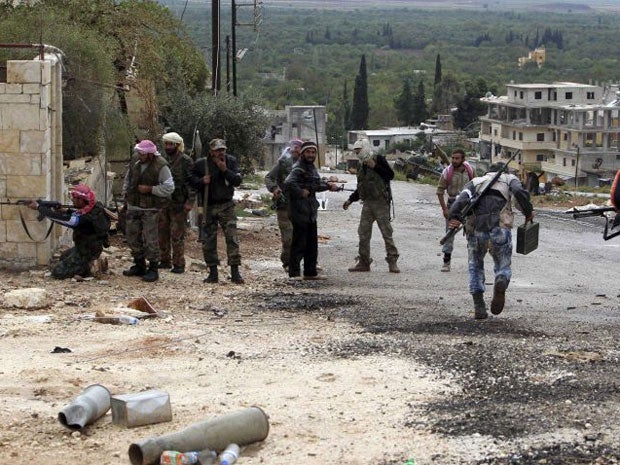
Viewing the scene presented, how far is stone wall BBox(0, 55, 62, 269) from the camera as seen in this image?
12656mm

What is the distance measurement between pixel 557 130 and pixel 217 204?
79052mm

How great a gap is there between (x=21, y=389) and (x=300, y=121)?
1873 inches

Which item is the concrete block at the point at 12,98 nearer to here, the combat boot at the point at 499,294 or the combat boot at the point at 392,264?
the combat boot at the point at 392,264

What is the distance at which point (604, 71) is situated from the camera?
16088cm

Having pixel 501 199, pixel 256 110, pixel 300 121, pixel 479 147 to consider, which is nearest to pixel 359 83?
pixel 479 147

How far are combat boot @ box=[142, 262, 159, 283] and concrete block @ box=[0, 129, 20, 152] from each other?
6.09 ft

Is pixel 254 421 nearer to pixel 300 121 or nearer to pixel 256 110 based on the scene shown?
pixel 256 110

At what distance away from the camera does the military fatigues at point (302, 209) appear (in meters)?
13.7

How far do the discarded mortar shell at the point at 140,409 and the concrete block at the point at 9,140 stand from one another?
6155mm

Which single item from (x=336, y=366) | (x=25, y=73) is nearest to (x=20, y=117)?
(x=25, y=73)

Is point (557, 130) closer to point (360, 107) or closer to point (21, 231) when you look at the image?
point (360, 107)

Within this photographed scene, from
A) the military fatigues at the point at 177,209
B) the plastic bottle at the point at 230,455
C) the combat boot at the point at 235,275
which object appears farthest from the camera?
the military fatigues at the point at 177,209

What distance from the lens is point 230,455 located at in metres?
6.55

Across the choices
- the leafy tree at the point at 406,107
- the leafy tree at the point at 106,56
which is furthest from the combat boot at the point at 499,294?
the leafy tree at the point at 406,107
